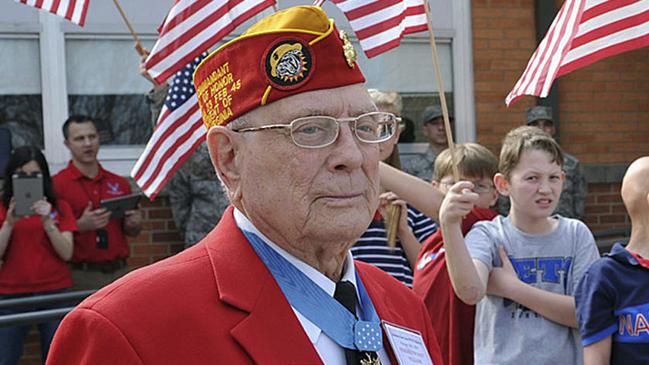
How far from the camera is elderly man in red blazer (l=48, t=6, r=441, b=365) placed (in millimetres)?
1896

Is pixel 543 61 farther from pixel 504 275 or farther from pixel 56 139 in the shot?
pixel 56 139

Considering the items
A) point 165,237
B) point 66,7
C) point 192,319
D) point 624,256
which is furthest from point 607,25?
point 165,237

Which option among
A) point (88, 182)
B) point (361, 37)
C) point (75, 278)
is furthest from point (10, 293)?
point (361, 37)

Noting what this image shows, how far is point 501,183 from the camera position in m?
4.34

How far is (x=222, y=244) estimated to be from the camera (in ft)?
6.88

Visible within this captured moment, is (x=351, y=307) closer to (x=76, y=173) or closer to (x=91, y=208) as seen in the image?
(x=91, y=208)

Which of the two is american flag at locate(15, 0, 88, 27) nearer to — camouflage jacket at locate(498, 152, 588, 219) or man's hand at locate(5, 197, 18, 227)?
man's hand at locate(5, 197, 18, 227)

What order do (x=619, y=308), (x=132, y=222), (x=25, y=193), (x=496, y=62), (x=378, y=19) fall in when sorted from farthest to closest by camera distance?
(x=496, y=62) < (x=132, y=222) < (x=25, y=193) < (x=378, y=19) < (x=619, y=308)

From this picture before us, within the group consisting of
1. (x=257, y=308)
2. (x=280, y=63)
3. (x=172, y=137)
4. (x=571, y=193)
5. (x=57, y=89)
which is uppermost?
(x=57, y=89)

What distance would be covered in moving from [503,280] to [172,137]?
1.90 metres

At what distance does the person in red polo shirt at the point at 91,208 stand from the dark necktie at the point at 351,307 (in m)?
4.37

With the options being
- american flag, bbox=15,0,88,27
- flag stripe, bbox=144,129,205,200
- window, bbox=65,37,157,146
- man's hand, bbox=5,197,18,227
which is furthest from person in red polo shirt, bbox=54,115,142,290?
american flag, bbox=15,0,88,27

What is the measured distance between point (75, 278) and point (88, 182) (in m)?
0.60

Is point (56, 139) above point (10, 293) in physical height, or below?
above
